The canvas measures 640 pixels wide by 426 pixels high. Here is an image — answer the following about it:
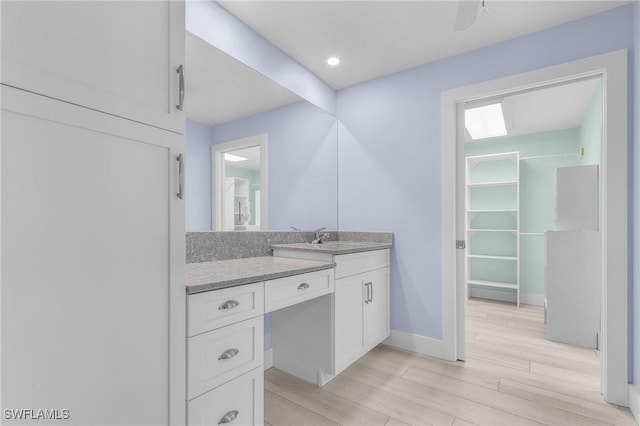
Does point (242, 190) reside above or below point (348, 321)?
above

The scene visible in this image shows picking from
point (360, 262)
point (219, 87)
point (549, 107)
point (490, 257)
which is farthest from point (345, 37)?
point (490, 257)

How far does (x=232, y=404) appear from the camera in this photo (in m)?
1.22

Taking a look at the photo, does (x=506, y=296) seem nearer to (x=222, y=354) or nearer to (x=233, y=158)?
(x=233, y=158)

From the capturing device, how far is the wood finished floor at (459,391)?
165 cm

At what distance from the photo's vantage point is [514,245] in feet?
14.0

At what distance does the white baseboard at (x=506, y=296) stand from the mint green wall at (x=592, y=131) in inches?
72.2

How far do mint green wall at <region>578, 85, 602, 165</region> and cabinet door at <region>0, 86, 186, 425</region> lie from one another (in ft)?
11.5

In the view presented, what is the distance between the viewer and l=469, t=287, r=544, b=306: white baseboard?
401 cm

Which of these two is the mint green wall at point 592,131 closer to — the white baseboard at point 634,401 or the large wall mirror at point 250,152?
the white baseboard at point 634,401

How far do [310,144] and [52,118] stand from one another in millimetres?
2056

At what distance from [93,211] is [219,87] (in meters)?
1.31

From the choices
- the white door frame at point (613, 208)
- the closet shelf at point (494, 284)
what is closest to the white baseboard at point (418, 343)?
the white door frame at point (613, 208)

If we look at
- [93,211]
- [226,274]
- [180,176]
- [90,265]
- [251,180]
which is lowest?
[226,274]

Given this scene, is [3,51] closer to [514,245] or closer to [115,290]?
[115,290]
